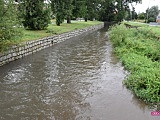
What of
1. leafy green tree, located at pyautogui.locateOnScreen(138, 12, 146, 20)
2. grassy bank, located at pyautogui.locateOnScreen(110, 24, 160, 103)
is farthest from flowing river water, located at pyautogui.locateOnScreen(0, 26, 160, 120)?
leafy green tree, located at pyautogui.locateOnScreen(138, 12, 146, 20)

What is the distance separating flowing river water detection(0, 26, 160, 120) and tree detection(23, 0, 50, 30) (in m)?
8.36

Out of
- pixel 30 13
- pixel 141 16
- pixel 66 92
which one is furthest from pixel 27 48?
pixel 141 16

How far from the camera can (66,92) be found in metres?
8.53

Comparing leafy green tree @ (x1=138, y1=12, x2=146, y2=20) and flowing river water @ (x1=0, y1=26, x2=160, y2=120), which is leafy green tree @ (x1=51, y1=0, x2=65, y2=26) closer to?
flowing river water @ (x1=0, y1=26, x2=160, y2=120)

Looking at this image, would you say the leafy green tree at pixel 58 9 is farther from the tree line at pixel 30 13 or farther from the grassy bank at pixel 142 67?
the grassy bank at pixel 142 67

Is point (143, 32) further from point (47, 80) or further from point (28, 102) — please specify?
point (28, 102)

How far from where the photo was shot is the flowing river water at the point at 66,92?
6.84m

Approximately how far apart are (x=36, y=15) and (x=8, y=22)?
31.1 ft

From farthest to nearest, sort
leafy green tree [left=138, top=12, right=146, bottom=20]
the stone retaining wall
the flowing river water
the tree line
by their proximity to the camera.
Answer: leafy green tree [left=138, top=12, right=146, bottom=20] → the stone retaining wall → the tree line → the flowing river water

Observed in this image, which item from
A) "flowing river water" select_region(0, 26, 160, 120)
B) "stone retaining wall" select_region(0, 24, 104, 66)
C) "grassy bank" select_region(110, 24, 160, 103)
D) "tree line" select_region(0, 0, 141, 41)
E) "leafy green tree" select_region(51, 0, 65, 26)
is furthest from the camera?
"leafy green tree" select_region(51, 0, 65, 26)

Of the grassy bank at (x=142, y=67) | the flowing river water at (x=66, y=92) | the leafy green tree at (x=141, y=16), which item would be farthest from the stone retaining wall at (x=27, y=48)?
the leafy green tree at (x=141, y=16)

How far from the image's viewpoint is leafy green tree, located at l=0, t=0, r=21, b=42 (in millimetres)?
11891

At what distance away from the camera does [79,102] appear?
7652 mm

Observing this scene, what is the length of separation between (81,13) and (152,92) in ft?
102
